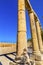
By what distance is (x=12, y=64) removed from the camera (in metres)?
9.40

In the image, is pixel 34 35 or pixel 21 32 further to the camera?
pixel 34 35

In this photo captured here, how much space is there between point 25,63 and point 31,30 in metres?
8.45

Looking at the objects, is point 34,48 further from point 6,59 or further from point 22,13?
point 22,13

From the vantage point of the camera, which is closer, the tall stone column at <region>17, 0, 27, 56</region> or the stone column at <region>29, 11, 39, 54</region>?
the tall stone column at <region>17, 0, 27, 56</region>

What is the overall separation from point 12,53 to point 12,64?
6.08 meters

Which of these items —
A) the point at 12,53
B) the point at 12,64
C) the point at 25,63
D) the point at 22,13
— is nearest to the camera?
the point at 25,63

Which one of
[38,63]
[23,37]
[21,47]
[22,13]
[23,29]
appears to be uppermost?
[22,13]

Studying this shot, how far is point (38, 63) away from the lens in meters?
11.9

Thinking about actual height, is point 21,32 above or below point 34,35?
below

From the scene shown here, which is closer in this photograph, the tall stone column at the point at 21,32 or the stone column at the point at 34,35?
the tall stone column at the point at 21,32

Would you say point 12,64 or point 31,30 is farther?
point 31,30

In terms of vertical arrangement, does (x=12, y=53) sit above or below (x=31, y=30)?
below

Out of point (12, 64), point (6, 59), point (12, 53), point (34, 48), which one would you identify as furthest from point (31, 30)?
point (12, 64)

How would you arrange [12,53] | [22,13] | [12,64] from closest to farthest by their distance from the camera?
[12,64] → [22,13] → [12,53]
